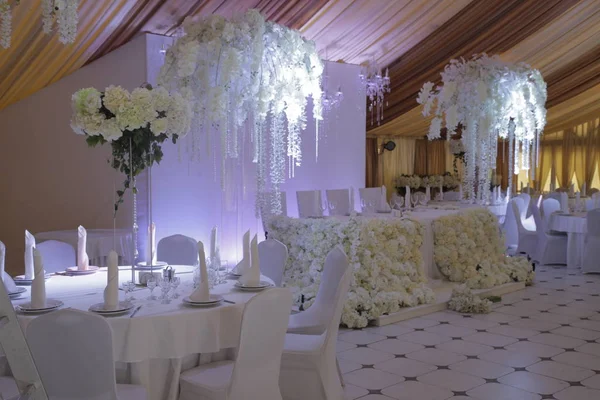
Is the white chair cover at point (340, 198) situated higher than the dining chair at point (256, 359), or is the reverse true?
the white chair cover at point (340, 198)

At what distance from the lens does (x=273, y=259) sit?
485 centimetres

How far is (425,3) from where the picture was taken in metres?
8.75

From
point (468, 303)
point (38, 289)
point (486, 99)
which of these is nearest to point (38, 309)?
point (38, 289)

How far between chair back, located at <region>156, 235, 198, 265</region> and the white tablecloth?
1.16 meters

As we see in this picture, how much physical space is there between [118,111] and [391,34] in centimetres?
656

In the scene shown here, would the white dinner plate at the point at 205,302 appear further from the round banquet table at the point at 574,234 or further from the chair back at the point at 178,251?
the round banquet table at the point at 574,234

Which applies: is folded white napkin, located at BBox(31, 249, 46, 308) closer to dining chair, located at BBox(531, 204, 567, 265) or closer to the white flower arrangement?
the white flower arrangement

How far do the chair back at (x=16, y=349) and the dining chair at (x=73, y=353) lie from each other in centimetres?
88

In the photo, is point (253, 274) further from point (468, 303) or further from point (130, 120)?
point (468, 303)

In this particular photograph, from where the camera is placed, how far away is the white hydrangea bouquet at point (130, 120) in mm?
3551

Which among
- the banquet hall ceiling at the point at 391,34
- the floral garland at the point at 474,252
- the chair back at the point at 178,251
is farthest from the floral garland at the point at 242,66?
the floral garland at the point at 474,252

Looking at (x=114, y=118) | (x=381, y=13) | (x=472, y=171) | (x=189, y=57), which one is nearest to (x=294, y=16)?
(x=381, y=13)

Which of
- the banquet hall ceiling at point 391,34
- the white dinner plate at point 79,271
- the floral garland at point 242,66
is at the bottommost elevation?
the white dinner plate at point 79,271

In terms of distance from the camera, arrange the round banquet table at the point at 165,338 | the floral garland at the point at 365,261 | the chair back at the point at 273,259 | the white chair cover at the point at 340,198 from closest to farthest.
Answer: the round banquet table at the point at 165,338 → the chair back at the point at 273,259 → the floral garland at the point at 365,261 → the white chair cover at the point at 340,198
